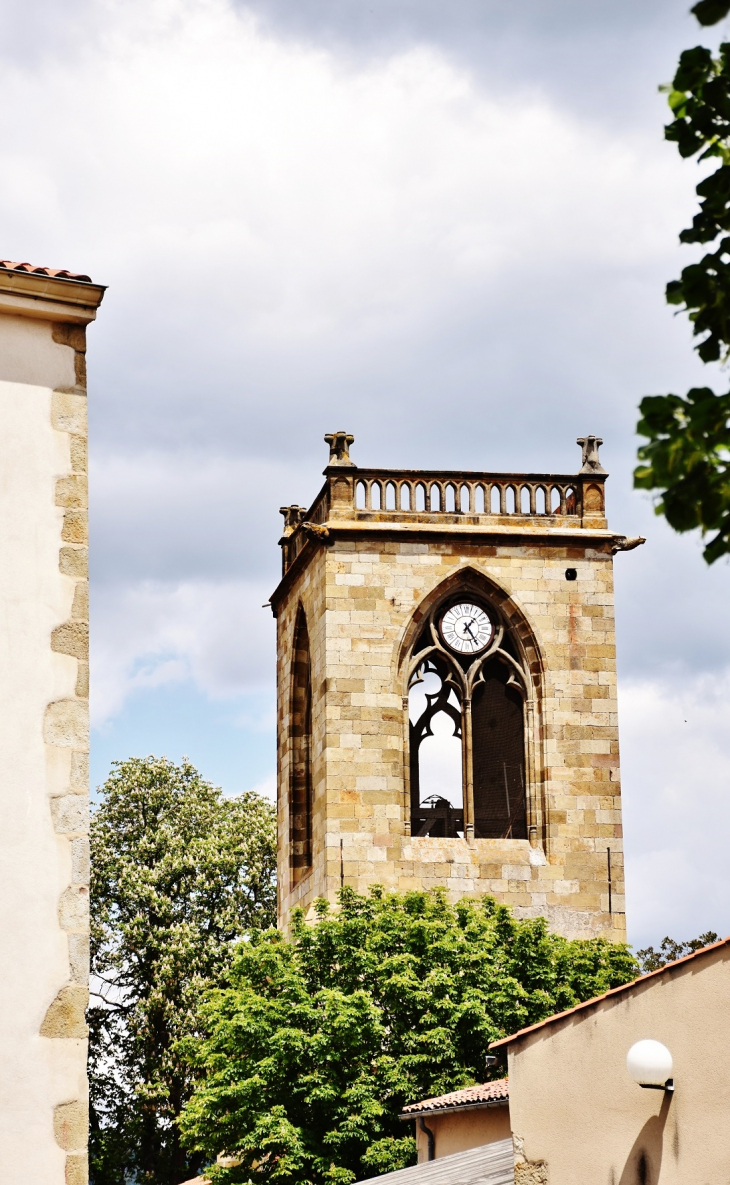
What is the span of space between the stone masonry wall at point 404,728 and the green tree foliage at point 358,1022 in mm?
2598

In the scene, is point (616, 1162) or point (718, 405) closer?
point (718, 405)

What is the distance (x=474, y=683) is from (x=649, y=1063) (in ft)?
69.8

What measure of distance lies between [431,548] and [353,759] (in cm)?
364

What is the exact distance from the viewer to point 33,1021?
34.8ft

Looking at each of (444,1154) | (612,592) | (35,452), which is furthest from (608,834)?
(35,452)

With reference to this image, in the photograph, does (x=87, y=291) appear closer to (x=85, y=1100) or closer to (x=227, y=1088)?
(x=85, y=1100)

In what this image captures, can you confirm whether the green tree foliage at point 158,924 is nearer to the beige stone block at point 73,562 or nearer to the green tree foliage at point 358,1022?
the green tree foliage at point 358,1022

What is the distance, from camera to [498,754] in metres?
33.7

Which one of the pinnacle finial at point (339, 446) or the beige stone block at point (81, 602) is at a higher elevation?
the pinnacle finial at point (339, 446)

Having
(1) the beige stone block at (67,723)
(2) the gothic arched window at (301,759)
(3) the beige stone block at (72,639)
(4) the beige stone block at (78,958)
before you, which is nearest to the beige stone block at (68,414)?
(3) the beige stone block at (72,639)

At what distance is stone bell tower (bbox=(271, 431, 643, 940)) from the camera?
1270 inches

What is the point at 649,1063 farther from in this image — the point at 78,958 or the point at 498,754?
the point at 498,754

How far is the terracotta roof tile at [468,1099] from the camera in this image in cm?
2019

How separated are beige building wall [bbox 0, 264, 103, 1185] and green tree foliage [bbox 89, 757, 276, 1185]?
30585mm
